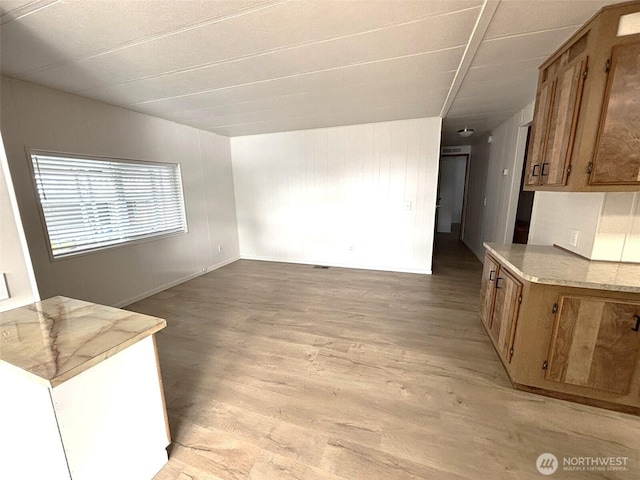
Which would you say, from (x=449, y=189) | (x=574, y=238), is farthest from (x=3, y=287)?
(x=449, y=189)

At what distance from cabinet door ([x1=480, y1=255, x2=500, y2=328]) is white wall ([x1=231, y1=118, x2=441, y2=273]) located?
5.45 ft

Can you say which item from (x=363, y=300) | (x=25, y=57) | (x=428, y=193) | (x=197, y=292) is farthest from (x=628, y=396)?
(x=25, y=57)

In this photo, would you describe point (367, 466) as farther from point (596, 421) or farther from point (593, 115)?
point (593, 115)

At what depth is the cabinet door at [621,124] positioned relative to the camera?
1511mm

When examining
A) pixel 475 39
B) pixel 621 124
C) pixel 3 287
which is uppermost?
pixel 475 39

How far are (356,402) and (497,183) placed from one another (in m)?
4.39

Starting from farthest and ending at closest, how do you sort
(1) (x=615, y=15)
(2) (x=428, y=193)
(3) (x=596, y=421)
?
(2) (x=428, y=193)
(3) (x=596, y=421)
(1) (x=615, y=15)

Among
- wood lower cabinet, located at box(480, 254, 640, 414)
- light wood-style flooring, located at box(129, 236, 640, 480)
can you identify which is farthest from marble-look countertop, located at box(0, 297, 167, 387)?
wood lower cabinet, located at box(480, 254, 640, 414)

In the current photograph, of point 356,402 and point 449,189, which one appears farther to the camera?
point 449,189

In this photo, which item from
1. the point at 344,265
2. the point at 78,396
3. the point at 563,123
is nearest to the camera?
the point at 78,396

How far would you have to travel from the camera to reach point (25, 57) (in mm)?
1989

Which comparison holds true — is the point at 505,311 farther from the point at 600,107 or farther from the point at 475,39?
the point at 475,39

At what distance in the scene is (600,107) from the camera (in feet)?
5.24

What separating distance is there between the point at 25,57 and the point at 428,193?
4.60 metres
